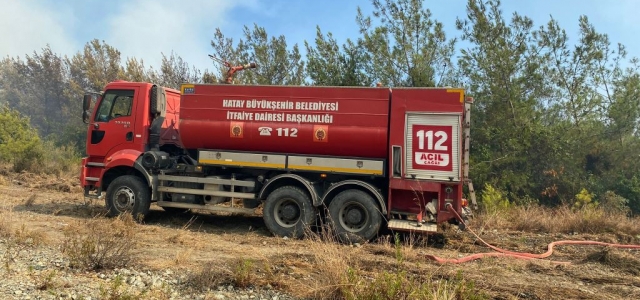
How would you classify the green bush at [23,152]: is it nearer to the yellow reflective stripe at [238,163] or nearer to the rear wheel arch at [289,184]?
the yellow reflective stripe at [238,163]

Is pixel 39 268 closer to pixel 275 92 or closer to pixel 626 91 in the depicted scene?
pixel 275 92

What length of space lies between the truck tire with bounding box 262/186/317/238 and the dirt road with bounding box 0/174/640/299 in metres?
0.29

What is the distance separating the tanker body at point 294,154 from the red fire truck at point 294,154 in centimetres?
2

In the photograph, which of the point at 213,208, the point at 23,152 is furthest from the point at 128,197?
the point at 23,152

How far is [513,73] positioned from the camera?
14852mm

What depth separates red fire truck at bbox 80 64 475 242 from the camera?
25.3ft

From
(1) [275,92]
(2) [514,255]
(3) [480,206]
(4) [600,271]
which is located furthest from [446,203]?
(3) [480,206]

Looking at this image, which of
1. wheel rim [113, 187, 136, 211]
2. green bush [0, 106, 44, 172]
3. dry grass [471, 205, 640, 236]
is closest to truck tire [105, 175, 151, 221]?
wheel rim [113, 187, 136, 211]

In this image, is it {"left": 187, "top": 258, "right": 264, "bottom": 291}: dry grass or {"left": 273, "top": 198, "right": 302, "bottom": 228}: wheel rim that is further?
{"left": 273, "top": 198, "right": 302, "bottom": 228}: wheel rim

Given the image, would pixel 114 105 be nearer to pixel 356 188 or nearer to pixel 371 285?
pixel 356 188

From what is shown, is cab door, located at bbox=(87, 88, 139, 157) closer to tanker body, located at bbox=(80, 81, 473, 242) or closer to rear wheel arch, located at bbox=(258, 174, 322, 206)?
tanker body, located at bbox=(80, 81, 473, 242)

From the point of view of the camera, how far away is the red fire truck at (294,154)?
25.3 ft

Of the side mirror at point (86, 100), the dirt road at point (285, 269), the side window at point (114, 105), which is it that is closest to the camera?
the dirt road at point (285, 269)

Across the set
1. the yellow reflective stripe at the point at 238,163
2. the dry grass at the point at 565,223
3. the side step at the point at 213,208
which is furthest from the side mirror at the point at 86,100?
the dry grass at the point at 565,223
